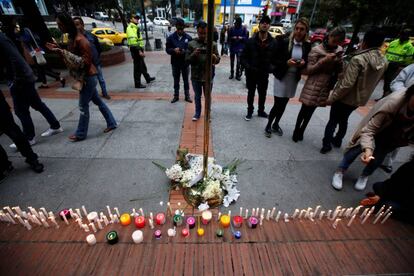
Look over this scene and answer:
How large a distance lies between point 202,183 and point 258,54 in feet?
8.81

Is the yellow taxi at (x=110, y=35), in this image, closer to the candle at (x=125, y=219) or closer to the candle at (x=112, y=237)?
the candle at (x=125, y=219)

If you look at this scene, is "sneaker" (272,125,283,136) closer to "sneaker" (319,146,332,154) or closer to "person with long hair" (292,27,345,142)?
"person with long hair" (292,27,345,142)

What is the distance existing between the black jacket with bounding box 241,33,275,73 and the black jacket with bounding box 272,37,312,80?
0.14 meters

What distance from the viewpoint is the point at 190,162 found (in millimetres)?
2996

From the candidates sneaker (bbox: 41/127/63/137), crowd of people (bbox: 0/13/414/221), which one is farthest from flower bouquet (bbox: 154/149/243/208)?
sneaker (bbox: 41/127/63/137)

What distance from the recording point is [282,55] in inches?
140

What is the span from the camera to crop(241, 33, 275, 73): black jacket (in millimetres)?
3869

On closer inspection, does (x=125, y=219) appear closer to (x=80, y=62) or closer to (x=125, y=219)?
(x=125, y=219)

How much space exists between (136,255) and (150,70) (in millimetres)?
8480

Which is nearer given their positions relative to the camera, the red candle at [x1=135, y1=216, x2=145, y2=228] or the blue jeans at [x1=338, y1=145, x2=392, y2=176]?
the red candle at [x1=135, y1=216, x2=145, y2=228]

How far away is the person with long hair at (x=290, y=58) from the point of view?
3377mm

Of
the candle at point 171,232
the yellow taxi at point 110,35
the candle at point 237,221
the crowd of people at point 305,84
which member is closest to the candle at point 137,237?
the candle at point 171,232

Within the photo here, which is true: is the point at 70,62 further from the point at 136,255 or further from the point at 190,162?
the point at 136,255

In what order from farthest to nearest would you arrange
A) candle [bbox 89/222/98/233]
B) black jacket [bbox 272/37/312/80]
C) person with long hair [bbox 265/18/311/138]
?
black jacket [bbox 272/37/312/80], person with long hair [bbox 265/18/311/138], candle [bbox 89/222/98/233]
